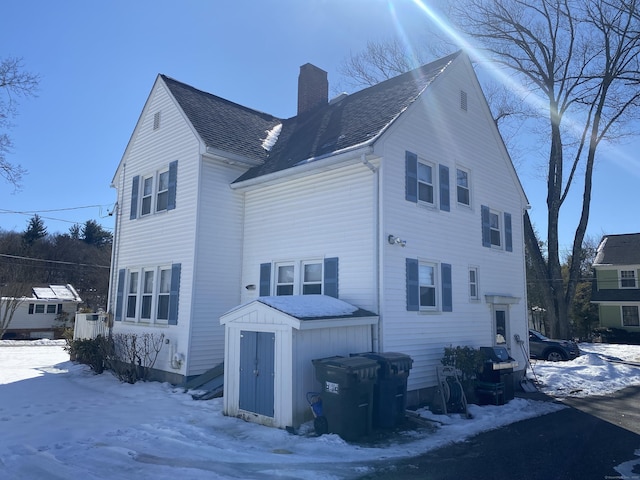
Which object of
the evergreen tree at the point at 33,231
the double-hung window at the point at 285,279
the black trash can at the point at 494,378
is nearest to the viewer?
the black trash can at the point at 494,378

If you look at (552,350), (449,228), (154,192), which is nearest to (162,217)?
(154,192)

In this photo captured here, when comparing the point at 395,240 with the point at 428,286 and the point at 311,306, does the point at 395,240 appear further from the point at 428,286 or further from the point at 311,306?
the point at 311,306

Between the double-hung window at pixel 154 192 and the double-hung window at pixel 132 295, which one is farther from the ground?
the double-hung window at pixel 154 192

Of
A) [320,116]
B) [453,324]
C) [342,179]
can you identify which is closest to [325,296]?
[342,179]

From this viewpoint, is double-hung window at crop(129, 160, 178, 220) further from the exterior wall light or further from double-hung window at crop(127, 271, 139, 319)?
the exterior wall light

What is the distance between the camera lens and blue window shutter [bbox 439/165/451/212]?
12.1 metres

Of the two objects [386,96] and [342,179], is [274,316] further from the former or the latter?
[386,96]

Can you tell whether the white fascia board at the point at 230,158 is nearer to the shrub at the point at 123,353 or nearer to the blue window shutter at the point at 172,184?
the blue window shutter at the point at 172,184

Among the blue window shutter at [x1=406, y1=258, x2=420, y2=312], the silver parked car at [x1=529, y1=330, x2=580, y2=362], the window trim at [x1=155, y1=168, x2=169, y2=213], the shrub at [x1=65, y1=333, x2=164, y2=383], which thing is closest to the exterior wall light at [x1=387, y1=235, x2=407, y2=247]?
the blue window shutter at [x1=406, y1=258, x2=420, y2=312]

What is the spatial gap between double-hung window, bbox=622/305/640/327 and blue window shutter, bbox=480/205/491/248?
28.4 meters

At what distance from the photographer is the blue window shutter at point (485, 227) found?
13.5 meters

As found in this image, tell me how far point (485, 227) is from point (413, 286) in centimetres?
418

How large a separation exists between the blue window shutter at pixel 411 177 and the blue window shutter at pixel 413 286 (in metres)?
1.51

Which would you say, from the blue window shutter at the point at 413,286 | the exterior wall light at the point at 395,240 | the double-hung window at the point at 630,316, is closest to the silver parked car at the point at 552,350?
the blue window shutter at the point at 413,286
